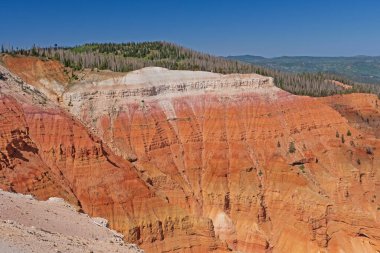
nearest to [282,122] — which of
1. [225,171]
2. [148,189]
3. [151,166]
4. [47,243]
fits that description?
[225,171]

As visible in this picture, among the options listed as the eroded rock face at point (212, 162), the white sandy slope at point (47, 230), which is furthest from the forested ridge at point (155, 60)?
the white sandy slope at point (47, 230)

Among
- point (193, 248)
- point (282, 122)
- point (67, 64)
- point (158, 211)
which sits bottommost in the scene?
point (193, 248)

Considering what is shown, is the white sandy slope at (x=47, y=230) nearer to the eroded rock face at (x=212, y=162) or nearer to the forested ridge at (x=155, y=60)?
the eroded rock face at (x=212, y=162)

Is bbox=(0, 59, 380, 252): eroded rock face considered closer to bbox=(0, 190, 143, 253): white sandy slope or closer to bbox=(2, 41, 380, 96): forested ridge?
bbox=(2, 41, 380, 96): forested ridge

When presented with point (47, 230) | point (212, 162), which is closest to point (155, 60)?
point (212, 162)

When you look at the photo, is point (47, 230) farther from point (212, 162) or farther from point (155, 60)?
point (155, 60)

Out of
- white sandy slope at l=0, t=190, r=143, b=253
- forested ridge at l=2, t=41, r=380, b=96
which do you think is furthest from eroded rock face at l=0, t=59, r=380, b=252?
white sandy slope at l=0, t=190, r=143, b=253

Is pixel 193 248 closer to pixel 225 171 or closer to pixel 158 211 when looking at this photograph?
pixel 158 211
